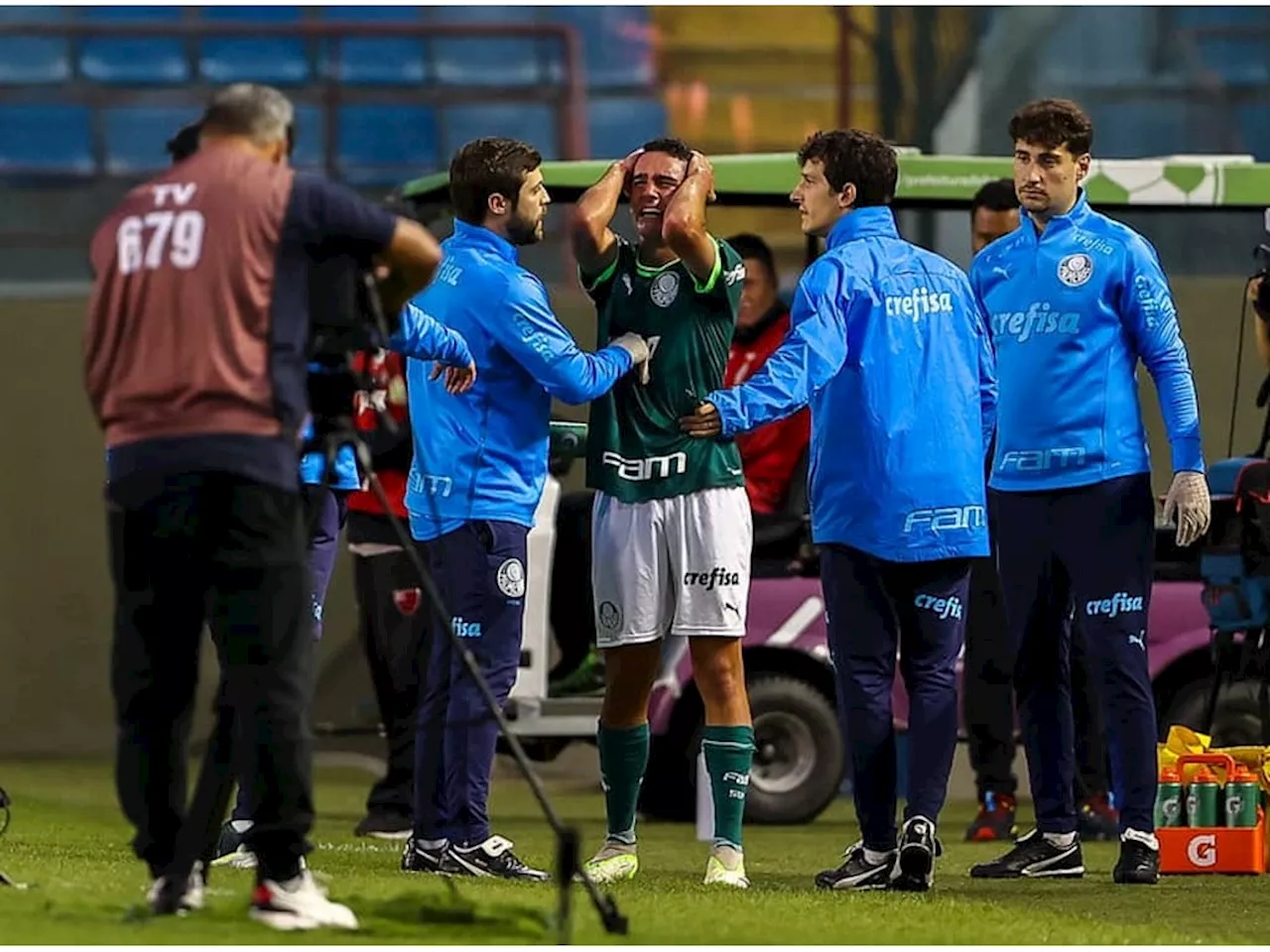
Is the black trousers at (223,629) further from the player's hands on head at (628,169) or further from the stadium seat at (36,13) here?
the stadium seat at (36,13)

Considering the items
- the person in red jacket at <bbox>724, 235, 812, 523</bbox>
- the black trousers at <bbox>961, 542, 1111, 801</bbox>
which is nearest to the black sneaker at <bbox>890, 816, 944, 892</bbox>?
the black trousers at <bbox>961, 542, 1111, 801</bbox>

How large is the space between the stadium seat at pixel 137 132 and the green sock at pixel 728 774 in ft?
28.5

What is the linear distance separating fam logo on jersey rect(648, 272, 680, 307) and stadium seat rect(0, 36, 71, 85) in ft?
29.5

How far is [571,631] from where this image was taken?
33.0 ft

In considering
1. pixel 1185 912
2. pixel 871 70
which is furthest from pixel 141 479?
pixel 871 70

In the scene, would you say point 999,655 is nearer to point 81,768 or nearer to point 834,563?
point 834,563

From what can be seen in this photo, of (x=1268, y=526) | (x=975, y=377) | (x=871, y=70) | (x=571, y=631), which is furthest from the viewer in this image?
(x=871, y=70)

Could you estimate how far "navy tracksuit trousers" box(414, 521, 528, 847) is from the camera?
22.1 ft

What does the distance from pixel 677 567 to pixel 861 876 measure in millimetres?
928

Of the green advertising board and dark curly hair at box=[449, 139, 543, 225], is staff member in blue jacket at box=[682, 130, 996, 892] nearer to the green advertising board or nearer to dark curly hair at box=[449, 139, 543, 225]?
dark curly hair at box=[449, 139, 543, 225]

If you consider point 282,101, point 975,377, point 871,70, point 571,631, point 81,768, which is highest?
point 871,70

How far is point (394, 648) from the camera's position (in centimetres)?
902

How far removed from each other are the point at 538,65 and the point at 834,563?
878cm

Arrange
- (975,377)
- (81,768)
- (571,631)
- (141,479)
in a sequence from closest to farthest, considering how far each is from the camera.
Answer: (141,479) < (975,377) < (571,631) < (81,768)
